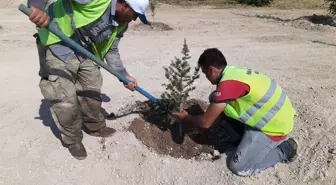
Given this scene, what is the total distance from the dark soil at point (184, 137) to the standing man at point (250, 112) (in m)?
0.37

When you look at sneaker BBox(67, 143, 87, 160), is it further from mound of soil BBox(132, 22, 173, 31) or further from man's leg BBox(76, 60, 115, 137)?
mound of soil BBox(132, 22, 173, 31)

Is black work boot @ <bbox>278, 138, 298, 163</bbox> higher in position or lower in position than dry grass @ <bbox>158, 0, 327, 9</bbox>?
higher

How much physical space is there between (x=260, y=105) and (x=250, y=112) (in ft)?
0.36

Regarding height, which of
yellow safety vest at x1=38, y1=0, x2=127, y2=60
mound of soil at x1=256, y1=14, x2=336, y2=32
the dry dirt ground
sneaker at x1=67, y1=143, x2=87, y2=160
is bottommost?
mound of soil at x1=256, y1=14, x2=336, y2=32

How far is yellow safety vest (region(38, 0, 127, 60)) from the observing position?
359 cm

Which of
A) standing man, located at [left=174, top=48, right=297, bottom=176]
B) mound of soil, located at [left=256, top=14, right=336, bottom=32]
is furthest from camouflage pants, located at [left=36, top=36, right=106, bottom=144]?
mound of soil, located at [left=256, top=14, right=336, bottom=32]

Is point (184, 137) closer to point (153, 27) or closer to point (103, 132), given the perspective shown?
point (103, 132)

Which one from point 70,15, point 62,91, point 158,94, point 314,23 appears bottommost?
point 314,23

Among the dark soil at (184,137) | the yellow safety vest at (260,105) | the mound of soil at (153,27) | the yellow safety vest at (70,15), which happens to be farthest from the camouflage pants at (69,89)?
the mound of soil at (153,27)

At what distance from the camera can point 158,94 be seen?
18.2ft

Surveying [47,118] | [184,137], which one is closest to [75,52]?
[47,118]

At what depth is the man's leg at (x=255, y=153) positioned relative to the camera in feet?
12.8

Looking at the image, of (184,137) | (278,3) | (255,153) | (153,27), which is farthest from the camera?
(278,3)

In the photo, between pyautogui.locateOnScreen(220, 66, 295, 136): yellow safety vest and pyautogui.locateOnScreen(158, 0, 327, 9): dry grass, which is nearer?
pyautogui.locateOnScreen(220, 66, 295, 136): yellow safety vest
